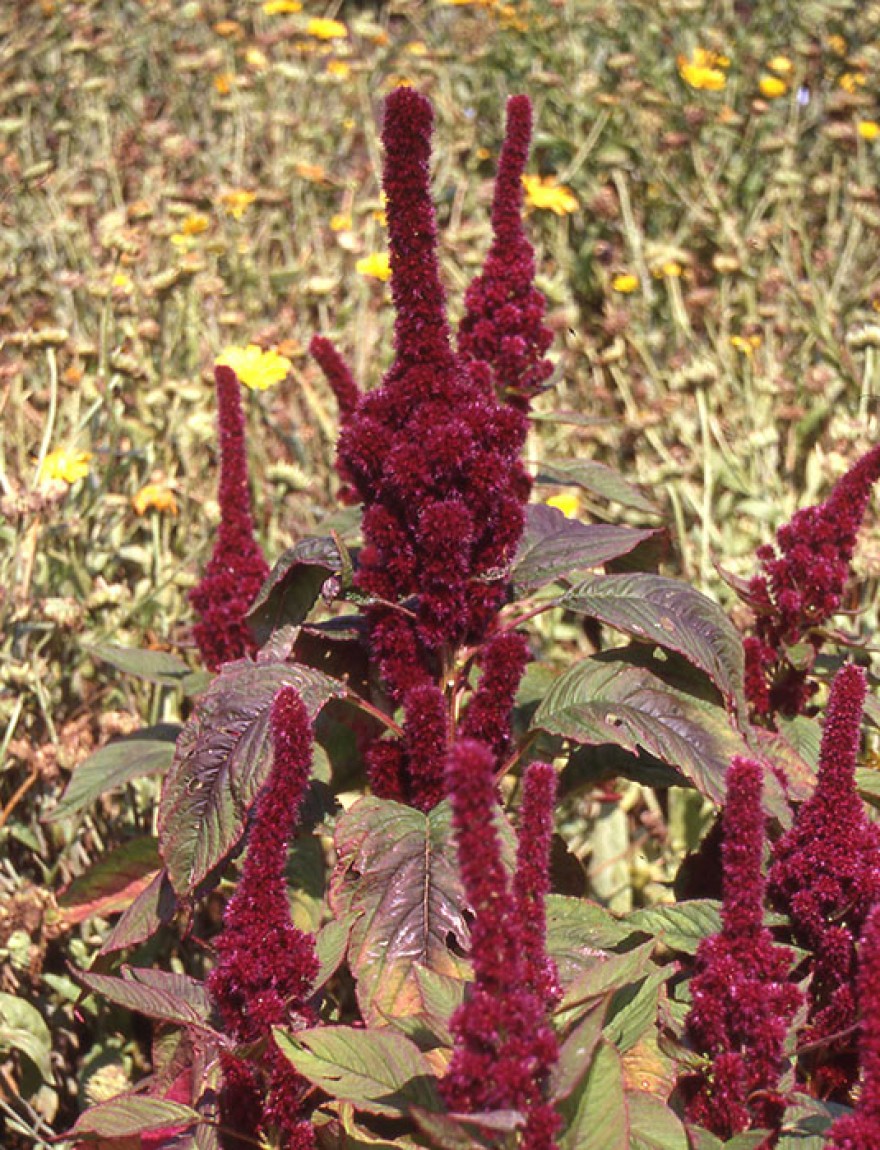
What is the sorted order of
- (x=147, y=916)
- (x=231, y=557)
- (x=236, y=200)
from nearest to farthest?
1. (x=147, y=916)
2. (x=231, y=557)
3. (x=236, y=200)

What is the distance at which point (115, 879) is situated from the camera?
1925 millimetres

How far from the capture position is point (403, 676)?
158cm

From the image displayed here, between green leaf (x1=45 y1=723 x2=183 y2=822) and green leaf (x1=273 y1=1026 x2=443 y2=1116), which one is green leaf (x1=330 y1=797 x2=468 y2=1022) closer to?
green leaf (x1=273 y1=1026 x2=443 y2=1116)

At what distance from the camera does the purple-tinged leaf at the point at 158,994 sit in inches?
52.0

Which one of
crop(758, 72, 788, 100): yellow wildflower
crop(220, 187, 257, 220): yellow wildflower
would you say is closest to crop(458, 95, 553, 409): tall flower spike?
crop(220, 187, 257, 220): yellow wildflower

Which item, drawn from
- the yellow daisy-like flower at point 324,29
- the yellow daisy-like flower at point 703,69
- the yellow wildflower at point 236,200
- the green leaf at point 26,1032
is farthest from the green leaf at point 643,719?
the yellow daisy-like flower at point 324,29

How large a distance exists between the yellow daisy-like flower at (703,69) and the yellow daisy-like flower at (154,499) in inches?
88.2

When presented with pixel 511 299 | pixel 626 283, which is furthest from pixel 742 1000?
pixel 626 283

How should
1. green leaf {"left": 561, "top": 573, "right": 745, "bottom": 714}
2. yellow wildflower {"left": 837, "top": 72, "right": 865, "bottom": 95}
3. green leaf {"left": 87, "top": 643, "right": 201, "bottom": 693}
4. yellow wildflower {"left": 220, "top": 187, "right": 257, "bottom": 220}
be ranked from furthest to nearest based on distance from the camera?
yellow wildflower {"left": 837, "top": 72, "right": 865, "bottom": 95}
yellow wildflower {"left": 220, "top": 187, "right": 257, "bottom": 220}
green leaf {"left": 87, "top": 643, "right": 201, "bottom": 693}
green leaf {"left": 561, "top": 573, "right": 745, "bottom": 714}

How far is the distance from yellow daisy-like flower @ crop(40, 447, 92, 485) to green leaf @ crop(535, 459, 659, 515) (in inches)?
32.0

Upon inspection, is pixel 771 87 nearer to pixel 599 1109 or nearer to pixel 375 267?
pixel 375 267

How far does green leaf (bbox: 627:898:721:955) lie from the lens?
55.7 inches

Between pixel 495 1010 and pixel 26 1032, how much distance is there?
1091 mm

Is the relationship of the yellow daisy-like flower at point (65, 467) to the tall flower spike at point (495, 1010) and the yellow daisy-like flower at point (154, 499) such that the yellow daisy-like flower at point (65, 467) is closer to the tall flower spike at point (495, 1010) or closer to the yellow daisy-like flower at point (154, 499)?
the yellow daisy-like flower at point (154, 499)
